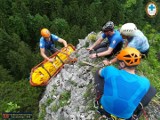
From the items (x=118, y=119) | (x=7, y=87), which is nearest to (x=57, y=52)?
(x=118, y=119)

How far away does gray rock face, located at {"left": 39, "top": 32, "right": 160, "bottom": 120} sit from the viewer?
751 cm

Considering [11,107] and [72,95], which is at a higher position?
[72,95]

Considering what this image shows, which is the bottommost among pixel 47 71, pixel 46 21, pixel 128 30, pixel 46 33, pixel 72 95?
pixel 46 21

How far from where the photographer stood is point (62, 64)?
1050 centimetres

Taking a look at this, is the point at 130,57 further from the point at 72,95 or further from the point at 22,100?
the point at 22,100

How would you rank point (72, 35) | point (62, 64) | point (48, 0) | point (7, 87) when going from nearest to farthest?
point (62, 64) → point (7, 87) → point (72, 35) → point (48, 0)

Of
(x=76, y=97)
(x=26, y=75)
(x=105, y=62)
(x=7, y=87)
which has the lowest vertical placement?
(x=26, y=75)

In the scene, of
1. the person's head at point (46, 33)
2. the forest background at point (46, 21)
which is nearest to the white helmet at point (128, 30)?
the person's head at point (46, 33)

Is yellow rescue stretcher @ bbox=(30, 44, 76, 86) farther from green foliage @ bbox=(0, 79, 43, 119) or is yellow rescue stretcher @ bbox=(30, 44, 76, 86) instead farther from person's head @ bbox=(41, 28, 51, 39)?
green foliage @ bbox=(0, 79, 43, 119)

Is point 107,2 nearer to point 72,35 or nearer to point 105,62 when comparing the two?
point 72,35

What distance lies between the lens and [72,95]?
834 centimetres

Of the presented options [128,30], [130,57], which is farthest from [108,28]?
[130,57]

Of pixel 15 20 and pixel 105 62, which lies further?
pixel 15 20

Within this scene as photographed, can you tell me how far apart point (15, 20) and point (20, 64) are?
10780mm
